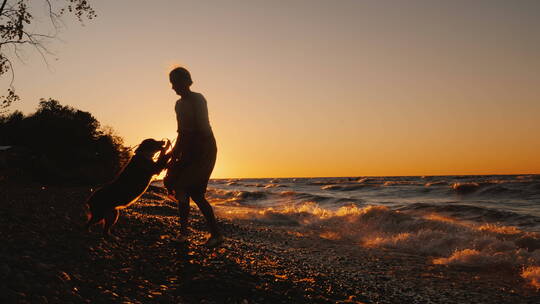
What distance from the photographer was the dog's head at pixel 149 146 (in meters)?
5.78

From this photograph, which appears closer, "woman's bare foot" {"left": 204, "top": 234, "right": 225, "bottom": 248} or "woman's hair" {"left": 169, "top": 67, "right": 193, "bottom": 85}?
"woman's hair" {"left": 169, "top": 67, "right": 193, "bottom": 85}

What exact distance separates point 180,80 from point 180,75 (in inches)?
3.0

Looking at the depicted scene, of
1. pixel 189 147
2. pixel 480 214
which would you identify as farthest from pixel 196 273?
pixel 480 214

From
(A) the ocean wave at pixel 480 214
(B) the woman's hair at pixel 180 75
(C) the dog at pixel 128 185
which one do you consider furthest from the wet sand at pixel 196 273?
(A) the ocean wave at pixel 480 214

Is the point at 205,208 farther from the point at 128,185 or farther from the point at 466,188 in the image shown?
the point at 466,188

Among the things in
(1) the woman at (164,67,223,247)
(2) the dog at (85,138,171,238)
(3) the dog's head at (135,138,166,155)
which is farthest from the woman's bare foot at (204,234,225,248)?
(3) the dog's head at (135,138,166,155)

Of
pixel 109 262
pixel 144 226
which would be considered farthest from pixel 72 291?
pixel 144 226

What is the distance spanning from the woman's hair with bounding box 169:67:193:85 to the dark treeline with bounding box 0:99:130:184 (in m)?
20.7

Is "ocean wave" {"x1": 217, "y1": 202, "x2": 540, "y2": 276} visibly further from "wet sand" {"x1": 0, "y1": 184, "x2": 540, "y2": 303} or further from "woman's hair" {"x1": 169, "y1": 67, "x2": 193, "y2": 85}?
"woman's hair" {"x1": 169, "y1": 67, "x2": 193, "y2": 85}

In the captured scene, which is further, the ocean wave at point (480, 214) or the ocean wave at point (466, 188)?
the ocean wave at point (466, 188)

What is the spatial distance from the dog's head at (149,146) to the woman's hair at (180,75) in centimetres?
98

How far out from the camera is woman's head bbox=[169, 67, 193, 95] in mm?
5488

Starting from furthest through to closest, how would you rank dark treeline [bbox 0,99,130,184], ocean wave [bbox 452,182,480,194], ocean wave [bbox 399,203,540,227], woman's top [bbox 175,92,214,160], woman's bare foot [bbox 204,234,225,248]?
1. ocean wave [bbox 452,182,480,194]
2. dark treeline [bbox 0,99,130,184]
3. ocean wave [bbox 399,203,540,227]
4. woman's bare foot [bbox 204,234,225,248]
5. woman's top [bbox 175,92,214,160]

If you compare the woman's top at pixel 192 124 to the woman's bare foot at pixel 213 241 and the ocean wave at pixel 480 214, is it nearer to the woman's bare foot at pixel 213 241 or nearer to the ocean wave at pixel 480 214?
the woman's bare foot at pixel 213 241
